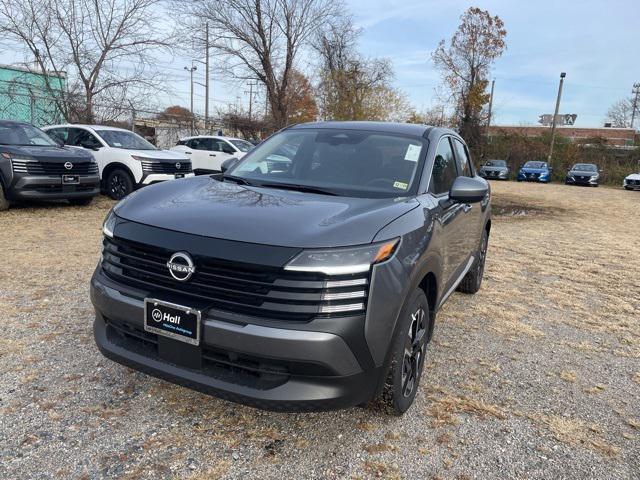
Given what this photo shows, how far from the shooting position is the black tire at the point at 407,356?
2.40 meters

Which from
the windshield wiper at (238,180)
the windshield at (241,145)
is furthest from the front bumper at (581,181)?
the windshield wiper at (238,180)

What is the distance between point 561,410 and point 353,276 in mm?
1798

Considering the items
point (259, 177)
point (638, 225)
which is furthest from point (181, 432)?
point (638, 225)

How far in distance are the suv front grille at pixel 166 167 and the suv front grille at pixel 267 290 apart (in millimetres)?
8816

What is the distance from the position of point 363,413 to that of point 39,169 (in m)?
7.92

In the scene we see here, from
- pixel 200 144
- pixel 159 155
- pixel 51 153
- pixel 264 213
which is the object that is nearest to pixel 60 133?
pixel 159 155

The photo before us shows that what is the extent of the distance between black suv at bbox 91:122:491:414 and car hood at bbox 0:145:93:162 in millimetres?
6785

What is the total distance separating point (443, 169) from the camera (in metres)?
3.57

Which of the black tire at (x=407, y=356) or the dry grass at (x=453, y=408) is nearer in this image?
the black tire at (x=407, y=356)

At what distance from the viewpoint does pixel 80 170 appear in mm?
8969

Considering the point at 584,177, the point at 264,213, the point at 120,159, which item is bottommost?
the point at 584,177

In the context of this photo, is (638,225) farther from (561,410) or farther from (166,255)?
(166,255)

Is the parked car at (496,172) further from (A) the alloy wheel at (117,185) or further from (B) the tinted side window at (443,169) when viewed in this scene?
(B) the tinted side window at (443,169)

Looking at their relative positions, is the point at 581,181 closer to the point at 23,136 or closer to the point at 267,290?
the point at 23,136
